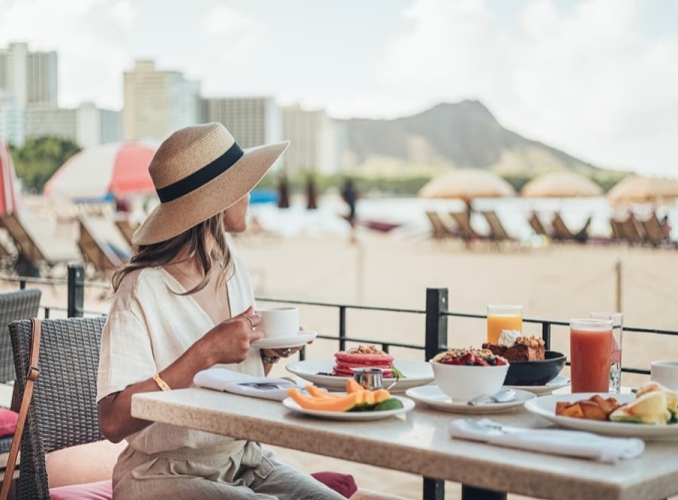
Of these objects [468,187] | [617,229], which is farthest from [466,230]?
[617,229]

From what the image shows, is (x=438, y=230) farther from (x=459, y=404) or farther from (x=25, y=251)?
(x=459, y=404)

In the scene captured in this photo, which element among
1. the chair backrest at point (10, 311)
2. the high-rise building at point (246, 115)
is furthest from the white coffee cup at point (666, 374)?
the high-rise building at point (246, 115)

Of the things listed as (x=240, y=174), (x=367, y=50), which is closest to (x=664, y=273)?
(x=240, y=174)

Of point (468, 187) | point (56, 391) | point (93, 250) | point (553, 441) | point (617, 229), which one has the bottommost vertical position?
point (56, 391)

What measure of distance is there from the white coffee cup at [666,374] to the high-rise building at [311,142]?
274ft

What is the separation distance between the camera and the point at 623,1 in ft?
288

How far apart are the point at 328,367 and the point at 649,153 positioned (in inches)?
3473

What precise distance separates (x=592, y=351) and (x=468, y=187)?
28861mm

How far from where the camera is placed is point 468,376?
1.69m

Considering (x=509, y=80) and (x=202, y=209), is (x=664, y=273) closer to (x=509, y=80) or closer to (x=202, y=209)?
(x=202, y=209)

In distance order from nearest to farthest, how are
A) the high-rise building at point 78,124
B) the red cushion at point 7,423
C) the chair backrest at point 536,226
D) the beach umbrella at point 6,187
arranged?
the red cushion at point 7,423, the beach umbrella at point 6,187, the chair backrest at point 536,226, the high-rise building at point 78,124

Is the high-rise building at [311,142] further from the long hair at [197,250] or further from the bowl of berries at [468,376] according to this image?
the bowl of berries at [468,376]

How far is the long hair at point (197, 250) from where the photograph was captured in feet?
7.26

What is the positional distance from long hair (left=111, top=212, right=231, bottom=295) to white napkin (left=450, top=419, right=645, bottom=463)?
0.91 meters
